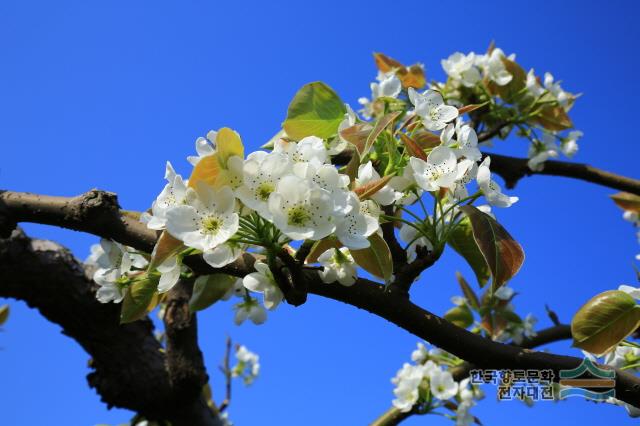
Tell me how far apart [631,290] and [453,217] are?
0.37m

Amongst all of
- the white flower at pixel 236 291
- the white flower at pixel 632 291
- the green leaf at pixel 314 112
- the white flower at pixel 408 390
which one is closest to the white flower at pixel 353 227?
the green leaf at pixel 314 112

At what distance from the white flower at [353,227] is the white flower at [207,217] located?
15 centimetres

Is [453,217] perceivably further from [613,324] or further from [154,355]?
[154,355]

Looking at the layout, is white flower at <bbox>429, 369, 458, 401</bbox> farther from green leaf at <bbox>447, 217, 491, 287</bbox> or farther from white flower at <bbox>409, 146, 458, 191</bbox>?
white flower at <bbox>409, 146, 458, 191</bbox>

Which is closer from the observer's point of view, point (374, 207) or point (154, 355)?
point (374, 207)

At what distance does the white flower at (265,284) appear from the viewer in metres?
0.93

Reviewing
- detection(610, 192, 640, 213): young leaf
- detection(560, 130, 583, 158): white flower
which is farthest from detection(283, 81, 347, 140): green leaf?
detection(610, 192, 640, 213): young leaf

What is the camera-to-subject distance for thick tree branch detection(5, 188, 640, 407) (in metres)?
0.98

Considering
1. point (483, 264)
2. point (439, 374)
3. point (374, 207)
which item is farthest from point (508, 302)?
point (374, 207)

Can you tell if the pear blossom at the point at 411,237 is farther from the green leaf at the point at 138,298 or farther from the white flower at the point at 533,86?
the white flower at the point at 533,86

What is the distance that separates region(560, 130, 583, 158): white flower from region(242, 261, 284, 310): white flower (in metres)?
2.06

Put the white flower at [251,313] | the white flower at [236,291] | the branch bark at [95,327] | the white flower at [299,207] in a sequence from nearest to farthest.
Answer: the white flower at [299,207] → the white flower at [236,291] → the white flower at [251,313] → the branch bark at [95,327]

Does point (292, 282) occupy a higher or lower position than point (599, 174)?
lower

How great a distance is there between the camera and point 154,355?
2486mm
